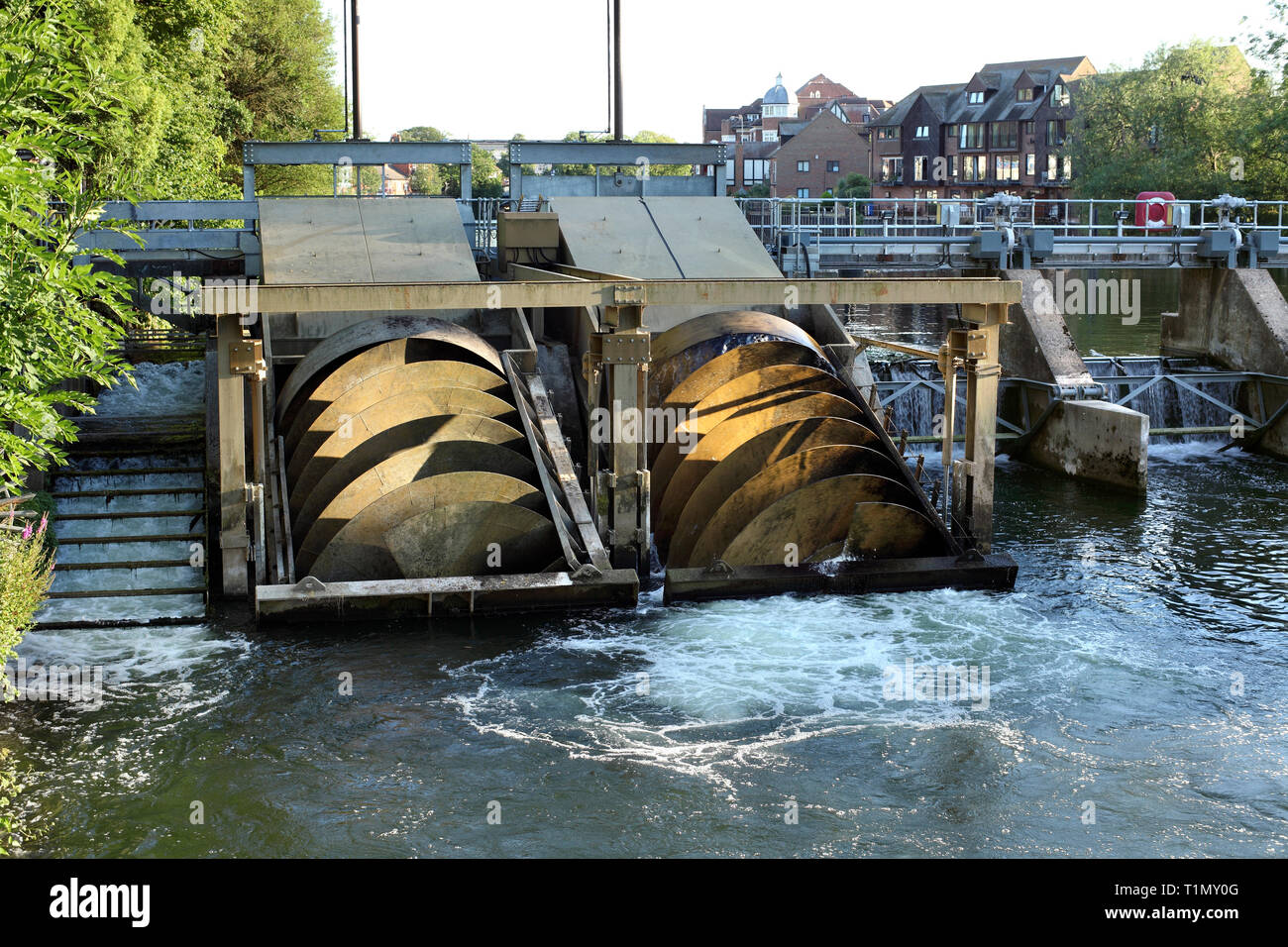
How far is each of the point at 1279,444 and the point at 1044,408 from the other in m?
4.95

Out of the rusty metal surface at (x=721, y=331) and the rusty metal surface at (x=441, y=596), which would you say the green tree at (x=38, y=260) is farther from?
the rusty metal surface at (x=721, y=331)

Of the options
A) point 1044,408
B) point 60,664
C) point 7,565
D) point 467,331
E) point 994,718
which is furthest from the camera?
point 1044,408

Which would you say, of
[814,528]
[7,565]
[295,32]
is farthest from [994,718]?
[295,32]

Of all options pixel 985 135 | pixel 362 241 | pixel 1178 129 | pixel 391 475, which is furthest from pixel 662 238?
pixel 985 135

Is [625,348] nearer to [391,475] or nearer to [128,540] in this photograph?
[391,475]

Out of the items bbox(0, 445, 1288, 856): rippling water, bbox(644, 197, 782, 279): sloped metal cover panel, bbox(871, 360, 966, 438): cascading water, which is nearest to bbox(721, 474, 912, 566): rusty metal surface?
bbox(0, 445, 1288, 856): rippling water

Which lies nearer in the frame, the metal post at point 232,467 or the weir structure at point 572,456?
the metal post at point 232,467

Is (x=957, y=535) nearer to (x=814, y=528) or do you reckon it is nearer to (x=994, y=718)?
(x=814, y=528)

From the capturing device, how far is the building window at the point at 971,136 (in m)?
91.8

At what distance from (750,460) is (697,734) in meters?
5.59

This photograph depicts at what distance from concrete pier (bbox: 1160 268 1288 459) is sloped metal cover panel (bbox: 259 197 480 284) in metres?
16.3

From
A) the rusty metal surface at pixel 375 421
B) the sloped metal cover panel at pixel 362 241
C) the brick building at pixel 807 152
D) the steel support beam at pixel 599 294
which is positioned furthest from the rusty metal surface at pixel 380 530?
the brick building at pixel 807 152

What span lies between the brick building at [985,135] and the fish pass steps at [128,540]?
76.6m

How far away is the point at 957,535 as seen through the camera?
1681 centimetres
